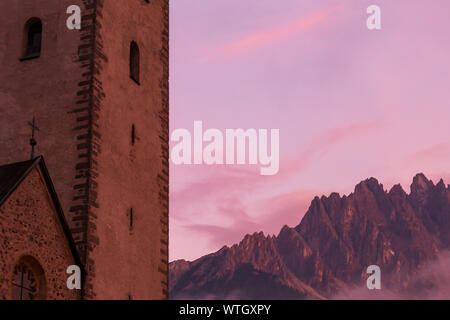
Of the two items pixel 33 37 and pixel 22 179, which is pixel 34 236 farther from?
pixel 33 37

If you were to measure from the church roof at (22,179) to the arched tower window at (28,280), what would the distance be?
191cm

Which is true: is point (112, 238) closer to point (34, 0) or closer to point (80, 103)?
point (80, 103)

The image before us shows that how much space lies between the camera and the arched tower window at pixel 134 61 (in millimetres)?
35853

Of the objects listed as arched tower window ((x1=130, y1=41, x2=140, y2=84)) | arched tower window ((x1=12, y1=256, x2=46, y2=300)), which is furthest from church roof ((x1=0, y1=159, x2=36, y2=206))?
arched tower window ((x1=130, y1=41, x2=140, y2=84))

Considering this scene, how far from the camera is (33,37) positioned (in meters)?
34.3

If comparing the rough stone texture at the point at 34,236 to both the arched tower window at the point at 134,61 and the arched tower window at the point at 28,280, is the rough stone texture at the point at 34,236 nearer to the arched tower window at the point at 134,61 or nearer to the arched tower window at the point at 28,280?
the arched tower window at the point at 28,280

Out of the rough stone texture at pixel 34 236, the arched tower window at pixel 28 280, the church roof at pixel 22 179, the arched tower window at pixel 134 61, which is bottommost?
the arched tower window at pixel 28 280

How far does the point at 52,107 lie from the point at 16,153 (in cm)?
221

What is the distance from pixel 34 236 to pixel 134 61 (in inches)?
504

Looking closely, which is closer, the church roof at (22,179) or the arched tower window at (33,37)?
the church roof at (22,179)

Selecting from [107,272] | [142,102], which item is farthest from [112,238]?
[142,102]

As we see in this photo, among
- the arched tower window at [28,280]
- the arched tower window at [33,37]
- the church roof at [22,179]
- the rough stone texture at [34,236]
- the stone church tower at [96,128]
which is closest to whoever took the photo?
the rough stone texture at [34,236]

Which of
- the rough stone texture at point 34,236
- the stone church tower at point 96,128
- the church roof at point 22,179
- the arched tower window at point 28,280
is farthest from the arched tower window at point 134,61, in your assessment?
the arched tower window at point 28,280

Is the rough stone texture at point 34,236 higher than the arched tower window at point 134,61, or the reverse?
the arched tower window at point 134,61
